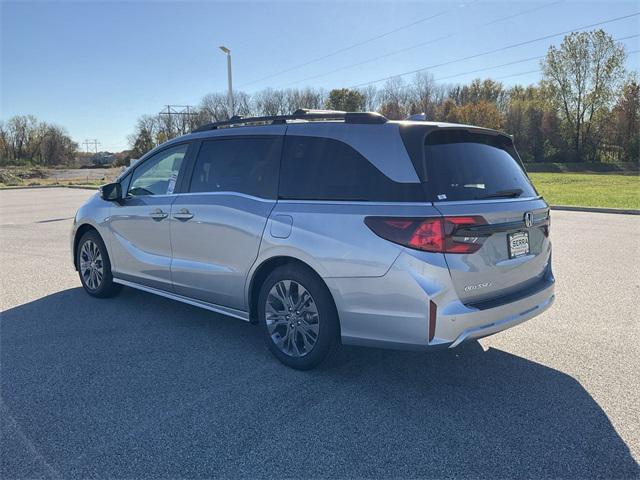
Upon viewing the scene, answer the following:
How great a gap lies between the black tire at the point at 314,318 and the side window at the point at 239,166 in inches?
26.3

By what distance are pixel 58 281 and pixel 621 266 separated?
7961mm

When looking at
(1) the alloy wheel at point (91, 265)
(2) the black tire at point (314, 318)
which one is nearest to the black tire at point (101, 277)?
(1) the alloy wheel at point (91, 265)

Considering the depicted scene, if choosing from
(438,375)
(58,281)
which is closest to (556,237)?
(438,375)

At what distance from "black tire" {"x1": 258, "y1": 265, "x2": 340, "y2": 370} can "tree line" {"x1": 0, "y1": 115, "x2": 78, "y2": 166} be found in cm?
10442

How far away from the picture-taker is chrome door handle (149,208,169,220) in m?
4.73

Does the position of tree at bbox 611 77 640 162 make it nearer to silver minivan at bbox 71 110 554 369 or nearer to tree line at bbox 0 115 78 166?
silver minivan at bbox 71 110 554 369

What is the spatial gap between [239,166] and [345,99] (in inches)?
2891

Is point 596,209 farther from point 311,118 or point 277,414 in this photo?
point 277,414

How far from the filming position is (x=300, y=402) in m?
3.26

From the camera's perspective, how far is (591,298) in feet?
18.4

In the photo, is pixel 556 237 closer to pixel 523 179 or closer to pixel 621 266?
pixel 621 266

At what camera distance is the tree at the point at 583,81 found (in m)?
51.1

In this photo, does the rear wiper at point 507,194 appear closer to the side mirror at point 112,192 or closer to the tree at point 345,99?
the side mirror at point 112,192

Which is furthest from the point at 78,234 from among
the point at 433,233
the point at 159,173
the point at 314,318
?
the point at 433,233
